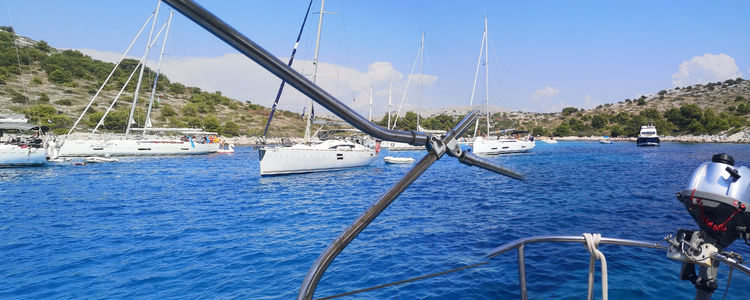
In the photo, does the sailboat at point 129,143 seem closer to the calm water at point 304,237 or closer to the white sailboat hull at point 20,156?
the white sailboat hull at point 20,156

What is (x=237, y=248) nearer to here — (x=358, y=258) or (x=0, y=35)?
(x=358, y=258)

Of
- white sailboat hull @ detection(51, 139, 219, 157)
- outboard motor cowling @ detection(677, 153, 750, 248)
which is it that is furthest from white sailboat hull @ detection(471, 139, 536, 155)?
outboard motor cowling @ detection(677, 153, 750, 248)

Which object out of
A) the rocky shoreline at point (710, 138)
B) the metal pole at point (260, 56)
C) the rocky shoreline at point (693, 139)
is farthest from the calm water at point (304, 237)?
the rocky shoreline at point (710, 138)

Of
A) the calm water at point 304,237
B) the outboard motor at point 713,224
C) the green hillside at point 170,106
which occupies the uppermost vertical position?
the green hillside at point 170,106

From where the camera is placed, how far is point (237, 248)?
1042 centimetres

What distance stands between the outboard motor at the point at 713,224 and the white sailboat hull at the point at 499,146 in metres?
40.4

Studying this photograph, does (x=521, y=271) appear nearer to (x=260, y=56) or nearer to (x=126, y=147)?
(x=260, y=56)

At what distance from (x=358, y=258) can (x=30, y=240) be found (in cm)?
1043

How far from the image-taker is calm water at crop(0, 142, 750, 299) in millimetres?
7676

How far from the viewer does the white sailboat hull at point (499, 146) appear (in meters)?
45.6

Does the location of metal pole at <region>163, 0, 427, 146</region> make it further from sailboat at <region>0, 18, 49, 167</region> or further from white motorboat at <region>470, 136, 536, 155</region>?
white motorboat at <region>470, 136, 536, 155</region>

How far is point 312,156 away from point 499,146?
30839mm

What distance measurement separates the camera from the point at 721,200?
9.24 feet

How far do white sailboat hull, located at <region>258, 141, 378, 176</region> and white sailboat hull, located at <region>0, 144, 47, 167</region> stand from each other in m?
20.7
